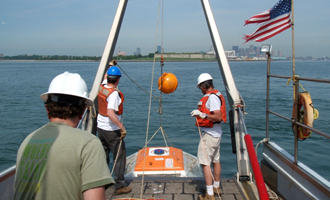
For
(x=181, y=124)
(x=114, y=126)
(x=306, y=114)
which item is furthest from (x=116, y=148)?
(x=181, y=124)

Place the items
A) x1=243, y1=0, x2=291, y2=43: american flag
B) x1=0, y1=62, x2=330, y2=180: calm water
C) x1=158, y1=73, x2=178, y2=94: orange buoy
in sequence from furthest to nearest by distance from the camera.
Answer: x1=0, y1=62, x2=330, y2=180: calm water < x1=158, y1=73, x2=178, y2=94: orange buoy < x1=243, y1=0, x2=291, y2=43: american flag

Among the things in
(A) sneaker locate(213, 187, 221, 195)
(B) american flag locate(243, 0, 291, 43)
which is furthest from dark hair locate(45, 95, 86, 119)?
(B) american flag locate(243, 0, 291, 43)

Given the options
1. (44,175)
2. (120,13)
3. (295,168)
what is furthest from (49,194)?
(120,13)

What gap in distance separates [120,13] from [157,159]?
2970 mm

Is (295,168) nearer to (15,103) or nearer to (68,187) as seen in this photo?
(68,187)

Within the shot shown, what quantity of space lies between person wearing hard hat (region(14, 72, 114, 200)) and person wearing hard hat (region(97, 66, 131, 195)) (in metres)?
2.69

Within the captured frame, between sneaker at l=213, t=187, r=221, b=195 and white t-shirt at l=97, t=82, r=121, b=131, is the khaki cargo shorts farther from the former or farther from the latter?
white t-shirt at l=97, t=82, r=121, b=131

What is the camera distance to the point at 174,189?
15.2 feet

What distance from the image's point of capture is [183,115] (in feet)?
60.6

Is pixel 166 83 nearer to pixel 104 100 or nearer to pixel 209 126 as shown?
pixel 104 100

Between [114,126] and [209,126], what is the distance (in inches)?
57.3

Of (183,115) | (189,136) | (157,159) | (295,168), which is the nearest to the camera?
(295,168)

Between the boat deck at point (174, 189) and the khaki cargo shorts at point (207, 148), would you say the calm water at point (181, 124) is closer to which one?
the boat deck at point (174, 189)

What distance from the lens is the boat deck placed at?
4.38 meters
